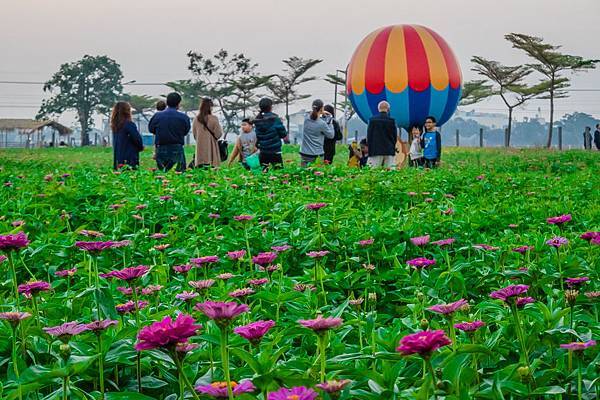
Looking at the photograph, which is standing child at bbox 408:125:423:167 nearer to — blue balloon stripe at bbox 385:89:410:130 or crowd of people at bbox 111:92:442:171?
crowd of people at bbox 111:92:442:171

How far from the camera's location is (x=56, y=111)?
5872 centimetres

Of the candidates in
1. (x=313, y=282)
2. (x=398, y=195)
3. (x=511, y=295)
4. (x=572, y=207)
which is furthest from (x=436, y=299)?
(x=398, y=195)

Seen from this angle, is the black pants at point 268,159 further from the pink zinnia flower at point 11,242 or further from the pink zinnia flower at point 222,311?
the pink zinnia flower at point 222,311

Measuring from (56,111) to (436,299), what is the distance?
60661 mm

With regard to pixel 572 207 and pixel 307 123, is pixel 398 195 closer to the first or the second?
pixel 572 207

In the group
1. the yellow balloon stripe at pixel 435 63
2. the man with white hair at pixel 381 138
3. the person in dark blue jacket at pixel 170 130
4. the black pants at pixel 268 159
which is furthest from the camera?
the yellow balloon stripe at pixel 435 63

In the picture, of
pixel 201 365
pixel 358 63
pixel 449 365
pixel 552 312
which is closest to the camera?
pixel 449 365

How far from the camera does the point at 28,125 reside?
6412 cm

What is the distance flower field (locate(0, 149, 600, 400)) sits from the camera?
1.20 meters

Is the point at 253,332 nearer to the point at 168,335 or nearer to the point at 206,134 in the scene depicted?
the point at 168,335

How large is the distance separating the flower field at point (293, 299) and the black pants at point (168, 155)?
2.51m

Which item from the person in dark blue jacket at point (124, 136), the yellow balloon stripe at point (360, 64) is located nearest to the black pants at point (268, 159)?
the person in dark blue jacket at point (124, 136)

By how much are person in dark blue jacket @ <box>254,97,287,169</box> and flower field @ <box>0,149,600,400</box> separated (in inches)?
98.0

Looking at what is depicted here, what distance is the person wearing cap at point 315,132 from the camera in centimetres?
870
